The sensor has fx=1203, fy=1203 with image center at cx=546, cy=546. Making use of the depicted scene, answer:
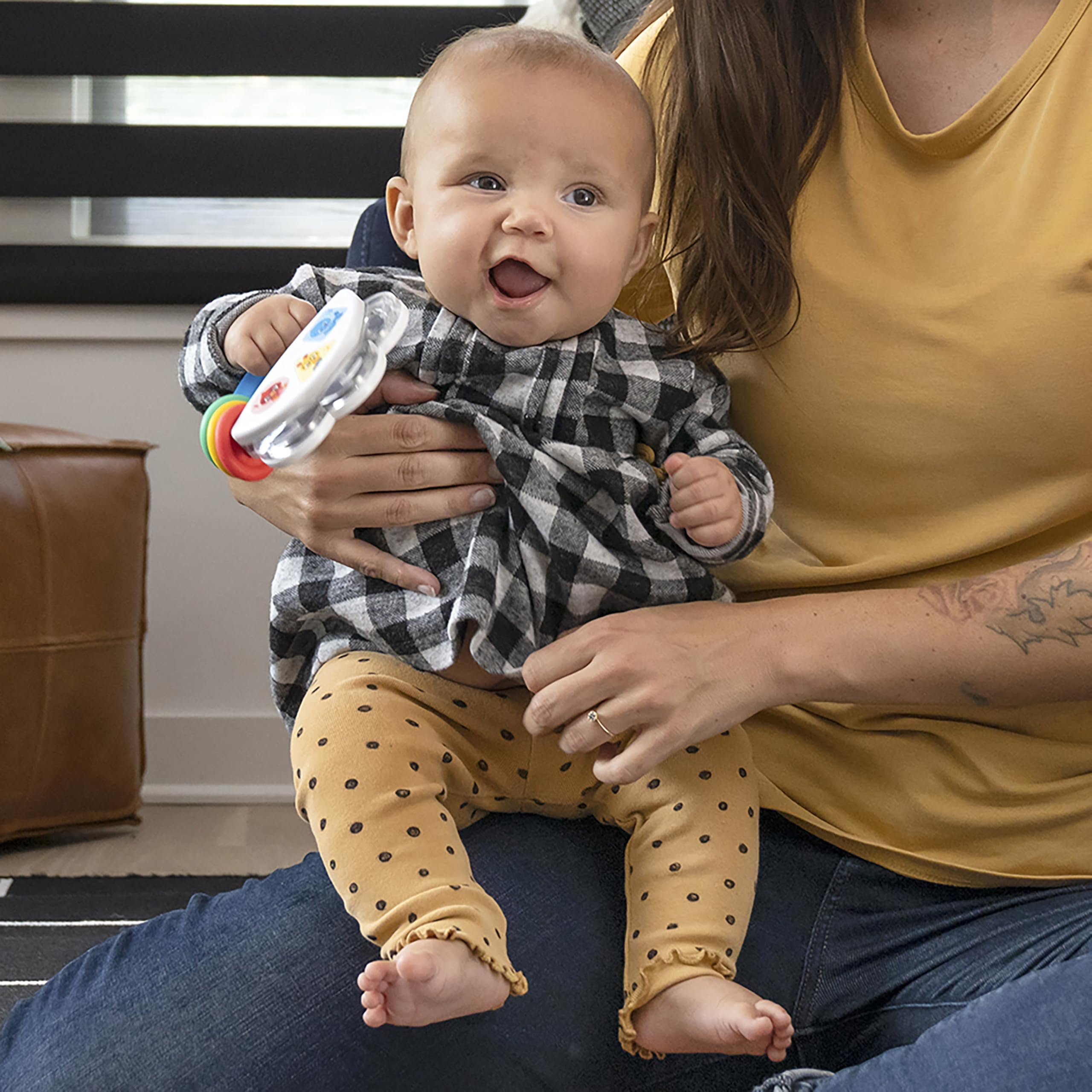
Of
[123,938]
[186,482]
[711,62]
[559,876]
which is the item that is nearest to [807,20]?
[711,62]

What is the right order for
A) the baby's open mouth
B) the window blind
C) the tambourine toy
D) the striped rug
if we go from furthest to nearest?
1. the window blind
2. the striped rug
3. the baby's open mouth
4. the tambourine toy

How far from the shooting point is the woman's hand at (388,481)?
0.88 metres

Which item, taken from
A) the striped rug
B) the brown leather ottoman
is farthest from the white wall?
the striped rug

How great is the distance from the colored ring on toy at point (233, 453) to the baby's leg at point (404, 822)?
7.2 inches

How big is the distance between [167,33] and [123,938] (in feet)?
6.20

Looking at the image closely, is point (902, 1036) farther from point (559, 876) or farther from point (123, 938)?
point (123, 938)

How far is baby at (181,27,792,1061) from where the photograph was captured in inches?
31.8

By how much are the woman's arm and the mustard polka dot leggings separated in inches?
1.8

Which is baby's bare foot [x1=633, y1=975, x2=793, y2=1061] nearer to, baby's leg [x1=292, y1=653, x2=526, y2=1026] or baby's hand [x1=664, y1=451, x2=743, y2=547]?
baby's leg [x1=292, y1=653, x2=526, y2=1026]

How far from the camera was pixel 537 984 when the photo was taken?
81 centimetres

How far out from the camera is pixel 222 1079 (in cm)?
75

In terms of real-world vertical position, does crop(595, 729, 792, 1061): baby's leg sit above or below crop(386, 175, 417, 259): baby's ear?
below

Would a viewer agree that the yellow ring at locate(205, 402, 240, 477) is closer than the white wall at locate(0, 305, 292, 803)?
Yes

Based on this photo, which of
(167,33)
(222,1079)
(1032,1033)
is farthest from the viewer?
(167,33)
